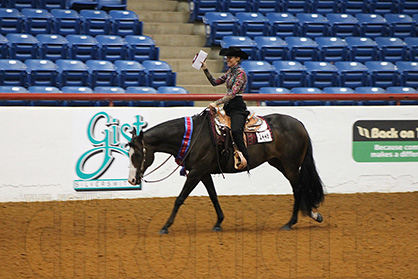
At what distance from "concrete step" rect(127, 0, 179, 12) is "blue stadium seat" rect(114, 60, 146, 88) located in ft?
12.9

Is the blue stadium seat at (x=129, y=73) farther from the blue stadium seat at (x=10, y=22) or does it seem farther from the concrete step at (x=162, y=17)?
the concrete step at (x=162, y=17)

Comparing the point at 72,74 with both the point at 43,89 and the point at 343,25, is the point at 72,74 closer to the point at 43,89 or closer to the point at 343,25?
the point at 43,89

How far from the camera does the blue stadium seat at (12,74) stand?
10852 mm

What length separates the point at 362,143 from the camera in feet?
33.7

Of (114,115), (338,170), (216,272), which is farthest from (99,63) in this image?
(216,272)

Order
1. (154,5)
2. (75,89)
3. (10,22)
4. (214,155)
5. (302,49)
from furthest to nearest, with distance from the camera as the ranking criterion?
1. (154,5)
2. (302,49)
3. (10,22)
4. (75,89)
5. (214,155)

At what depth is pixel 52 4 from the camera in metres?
14.0

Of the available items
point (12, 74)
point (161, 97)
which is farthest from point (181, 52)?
point (161, 97)

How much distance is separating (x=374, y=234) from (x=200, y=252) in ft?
8.06

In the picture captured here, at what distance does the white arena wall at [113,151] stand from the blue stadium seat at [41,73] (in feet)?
7.52

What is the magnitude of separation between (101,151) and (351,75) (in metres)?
7.03

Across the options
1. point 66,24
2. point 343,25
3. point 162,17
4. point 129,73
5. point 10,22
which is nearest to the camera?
point 129,73

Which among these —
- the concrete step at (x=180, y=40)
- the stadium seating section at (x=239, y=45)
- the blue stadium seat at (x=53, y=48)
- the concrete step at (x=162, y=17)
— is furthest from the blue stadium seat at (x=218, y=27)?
the blue stadium seat at (x=53, y=48)

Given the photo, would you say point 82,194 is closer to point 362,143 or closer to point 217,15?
point 362,143
